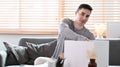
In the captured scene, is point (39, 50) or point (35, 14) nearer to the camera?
point (39, 50)

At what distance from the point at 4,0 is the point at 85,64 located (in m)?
3.06

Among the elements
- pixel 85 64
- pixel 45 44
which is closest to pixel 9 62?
pixel 45 44

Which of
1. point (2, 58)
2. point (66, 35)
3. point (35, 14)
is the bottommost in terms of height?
point (2, 58)

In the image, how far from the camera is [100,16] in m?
4.45

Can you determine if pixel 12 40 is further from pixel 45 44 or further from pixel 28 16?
pixel 45 44

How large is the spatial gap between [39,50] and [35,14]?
1.17m

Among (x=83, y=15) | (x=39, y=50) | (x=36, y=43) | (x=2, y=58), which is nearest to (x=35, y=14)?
(x=36, y=43)

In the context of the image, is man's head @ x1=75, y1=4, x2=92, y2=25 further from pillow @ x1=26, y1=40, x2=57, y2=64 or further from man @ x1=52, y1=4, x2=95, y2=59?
pillow @ x1=26, y1=40, x2=57, y2=64

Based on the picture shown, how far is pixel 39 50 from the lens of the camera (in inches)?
139

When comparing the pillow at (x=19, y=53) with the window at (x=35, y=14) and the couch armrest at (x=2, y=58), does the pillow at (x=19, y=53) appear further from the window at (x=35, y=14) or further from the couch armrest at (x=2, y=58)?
the window at (x=35, y=14)

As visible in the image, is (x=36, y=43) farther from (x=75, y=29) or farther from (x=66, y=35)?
(x=66, y=35)

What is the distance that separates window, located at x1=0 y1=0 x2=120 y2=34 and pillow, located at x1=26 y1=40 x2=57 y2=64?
2.97 feet

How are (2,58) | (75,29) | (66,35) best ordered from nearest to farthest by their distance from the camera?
1. (66,35)
2. (75,29)
3. (2,58)

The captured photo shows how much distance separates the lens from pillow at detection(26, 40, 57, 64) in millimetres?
3490
